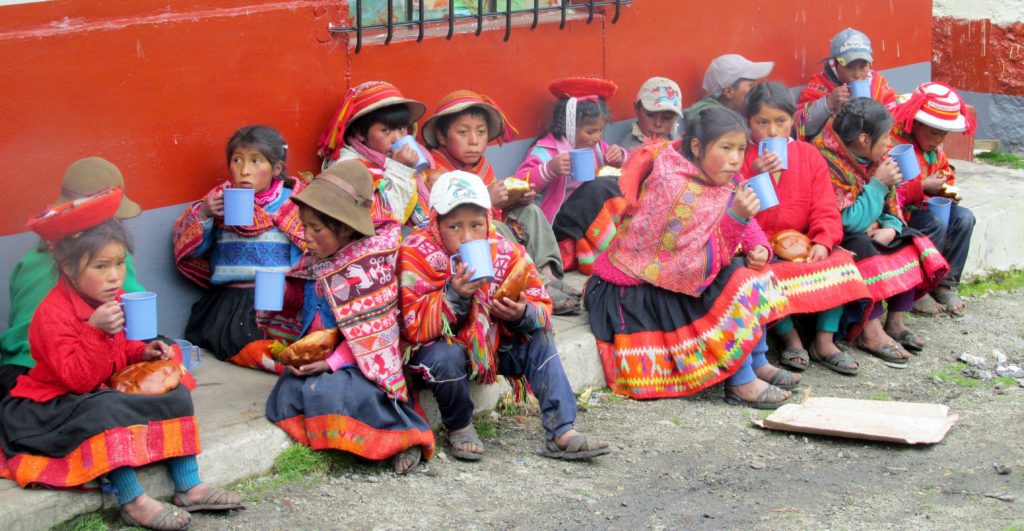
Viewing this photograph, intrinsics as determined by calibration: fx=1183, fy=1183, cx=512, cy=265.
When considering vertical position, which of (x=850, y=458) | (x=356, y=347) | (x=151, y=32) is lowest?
(x=850, y=458)

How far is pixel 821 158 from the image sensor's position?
6.12 meters

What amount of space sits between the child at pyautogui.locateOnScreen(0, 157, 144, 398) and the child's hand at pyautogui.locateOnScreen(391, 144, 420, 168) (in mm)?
1387

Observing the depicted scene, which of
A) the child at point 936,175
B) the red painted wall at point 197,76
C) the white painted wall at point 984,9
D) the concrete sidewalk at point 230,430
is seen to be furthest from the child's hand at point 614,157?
the white painted wall at point 984,9

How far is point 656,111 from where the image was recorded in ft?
22.6

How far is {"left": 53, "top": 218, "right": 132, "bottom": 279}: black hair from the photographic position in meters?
3.84

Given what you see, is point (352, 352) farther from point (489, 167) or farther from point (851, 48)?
point (851, 48)

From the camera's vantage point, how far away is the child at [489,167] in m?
5.88

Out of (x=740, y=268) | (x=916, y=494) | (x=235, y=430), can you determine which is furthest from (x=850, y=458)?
(x=235, y=430)

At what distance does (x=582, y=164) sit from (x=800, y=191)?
1160mm

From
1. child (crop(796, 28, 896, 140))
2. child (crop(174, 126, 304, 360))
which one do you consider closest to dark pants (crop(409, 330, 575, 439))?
child (crop(174, 126, 304, 360))

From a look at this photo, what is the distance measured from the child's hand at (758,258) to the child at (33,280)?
270 centimetres

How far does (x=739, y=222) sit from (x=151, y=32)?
2.71 m

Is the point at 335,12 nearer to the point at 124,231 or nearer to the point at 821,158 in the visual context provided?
the point at 124,231

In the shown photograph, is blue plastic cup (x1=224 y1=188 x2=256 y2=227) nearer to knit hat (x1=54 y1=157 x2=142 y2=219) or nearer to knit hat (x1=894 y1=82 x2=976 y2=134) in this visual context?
knit hat (x1=54 y1=157 x2=142 y2=219)
